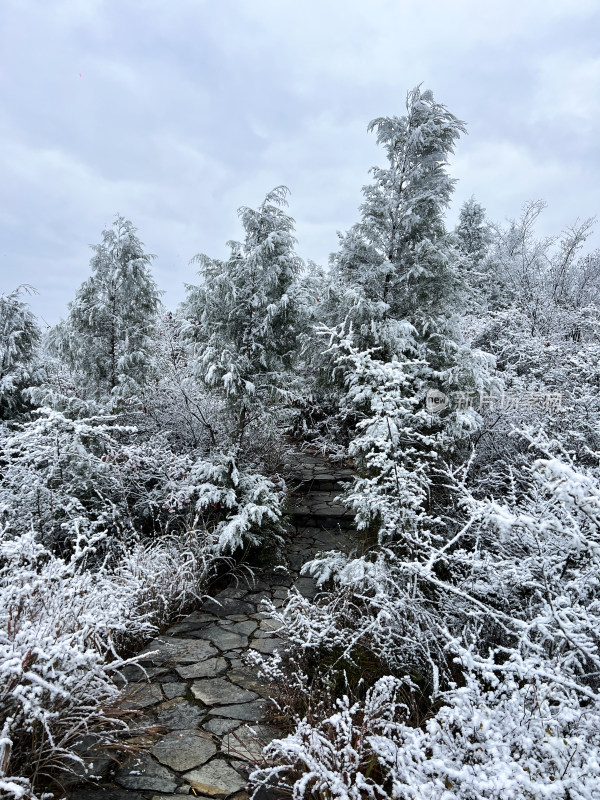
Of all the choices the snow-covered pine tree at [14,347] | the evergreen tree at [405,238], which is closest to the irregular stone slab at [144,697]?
the evergreen tree at [405,238]

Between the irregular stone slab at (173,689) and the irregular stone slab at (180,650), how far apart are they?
10.4 inches

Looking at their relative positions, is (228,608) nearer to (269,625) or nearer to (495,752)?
(269,625)

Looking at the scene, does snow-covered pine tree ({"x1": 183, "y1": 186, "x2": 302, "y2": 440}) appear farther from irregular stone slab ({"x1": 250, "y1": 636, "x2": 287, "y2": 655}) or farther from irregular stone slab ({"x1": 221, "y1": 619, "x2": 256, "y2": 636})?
irregular stone slab ({"x1": 250, "y1": 636, "x2": 287, "y2": 655})

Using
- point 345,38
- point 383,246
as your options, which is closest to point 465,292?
point 383,246

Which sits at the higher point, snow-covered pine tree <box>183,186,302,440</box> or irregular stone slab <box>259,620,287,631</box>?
snow-covered pine tree <box>183,186,302,440</box>

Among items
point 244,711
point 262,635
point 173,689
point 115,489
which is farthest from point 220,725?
point 115,489

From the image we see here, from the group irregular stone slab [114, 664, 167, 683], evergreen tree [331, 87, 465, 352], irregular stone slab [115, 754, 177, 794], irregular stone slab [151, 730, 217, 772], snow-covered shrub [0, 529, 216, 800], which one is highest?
evergreen tree [331, 87, 465, 352]

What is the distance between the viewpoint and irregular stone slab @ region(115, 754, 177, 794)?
2137 mm

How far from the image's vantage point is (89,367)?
582cm

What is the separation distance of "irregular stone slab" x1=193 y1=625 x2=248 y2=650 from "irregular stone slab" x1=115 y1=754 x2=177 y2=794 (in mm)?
1214

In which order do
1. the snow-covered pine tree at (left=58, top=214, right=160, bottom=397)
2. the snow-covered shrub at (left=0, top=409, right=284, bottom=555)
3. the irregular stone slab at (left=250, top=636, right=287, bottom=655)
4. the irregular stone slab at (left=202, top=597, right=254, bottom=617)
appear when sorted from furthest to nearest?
the snow-covered pine tree at (left=58, top=214, right=160, bottom=397) < the snow-covered shrub at (left=0, top=409, right=284, bottom=555) < the irregular stone slab at (left=202, top=597, right=254, bottom=617) < the irregular stone slab at (left=250, top=636, right=287, bottom=655)

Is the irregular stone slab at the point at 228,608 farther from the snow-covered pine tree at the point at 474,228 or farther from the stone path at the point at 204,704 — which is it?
the snow-covered pine tree at the point at 474,228

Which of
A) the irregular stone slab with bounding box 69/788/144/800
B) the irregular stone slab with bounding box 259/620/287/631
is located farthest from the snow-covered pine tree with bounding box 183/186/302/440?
the irregular stone slab with bounding box 69/788/144/800

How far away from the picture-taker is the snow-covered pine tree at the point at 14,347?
239 inches
